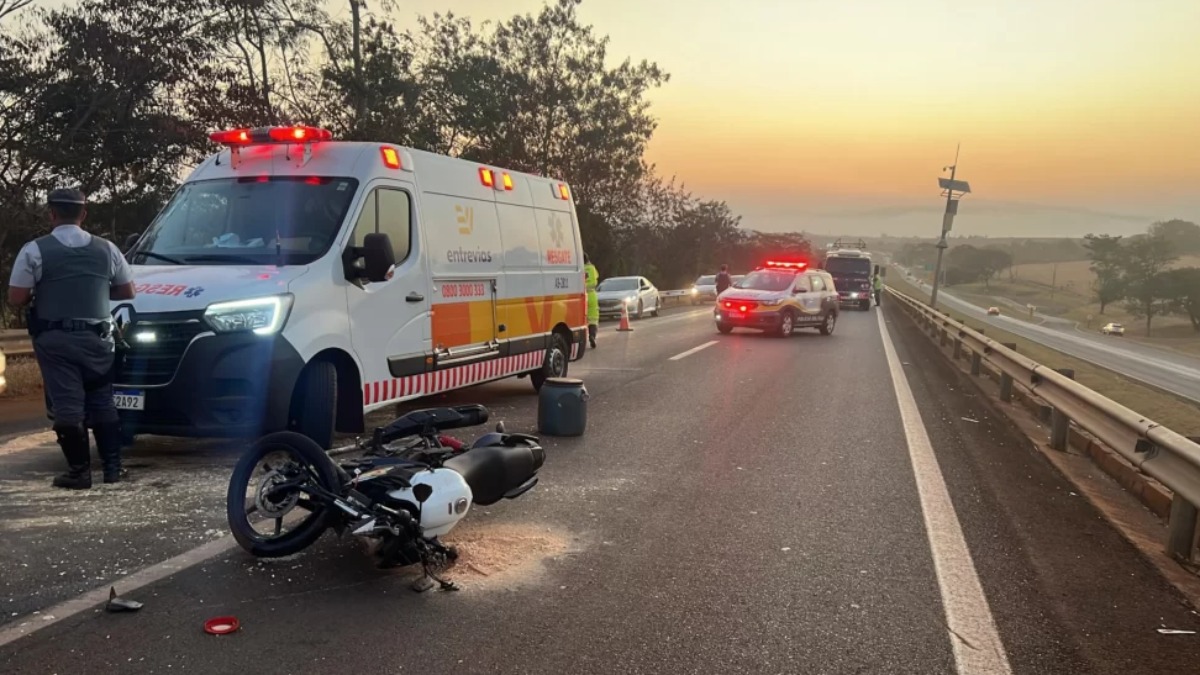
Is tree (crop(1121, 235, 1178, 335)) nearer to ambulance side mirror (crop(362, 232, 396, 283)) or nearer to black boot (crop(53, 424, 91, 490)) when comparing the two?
ambulance side mirror (crop(362, 232, 396, 283))

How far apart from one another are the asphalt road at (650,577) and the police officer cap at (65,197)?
1.90m

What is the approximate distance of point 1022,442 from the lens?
8.60m

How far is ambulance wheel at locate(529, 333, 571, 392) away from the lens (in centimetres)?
1051

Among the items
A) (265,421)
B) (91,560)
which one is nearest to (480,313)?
(265,421)

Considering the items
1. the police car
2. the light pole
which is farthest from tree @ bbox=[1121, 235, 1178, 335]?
the police car

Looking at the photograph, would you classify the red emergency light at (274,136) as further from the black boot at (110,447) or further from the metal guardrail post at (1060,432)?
the metal guardrail post at (1060,432)

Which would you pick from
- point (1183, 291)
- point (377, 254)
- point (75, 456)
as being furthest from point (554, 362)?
point (1183, 291)

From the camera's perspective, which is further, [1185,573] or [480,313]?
[480,313]

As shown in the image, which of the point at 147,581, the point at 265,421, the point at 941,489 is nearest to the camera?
the point at 147,581

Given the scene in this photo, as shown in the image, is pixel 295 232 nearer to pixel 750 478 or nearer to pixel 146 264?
pixel 146 264

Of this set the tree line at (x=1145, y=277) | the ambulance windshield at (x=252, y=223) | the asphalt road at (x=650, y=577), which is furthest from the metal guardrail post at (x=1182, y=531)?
the tree line at (x=1145, y=277)

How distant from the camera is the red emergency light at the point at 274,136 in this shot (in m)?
7.31

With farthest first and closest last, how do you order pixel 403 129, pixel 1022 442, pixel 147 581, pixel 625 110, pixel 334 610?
pixel 625 110 → pixel 403 129 → pixel 1022 442 → pixel 147 581 → pixel 334 610

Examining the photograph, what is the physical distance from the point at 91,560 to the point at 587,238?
3845 cm
